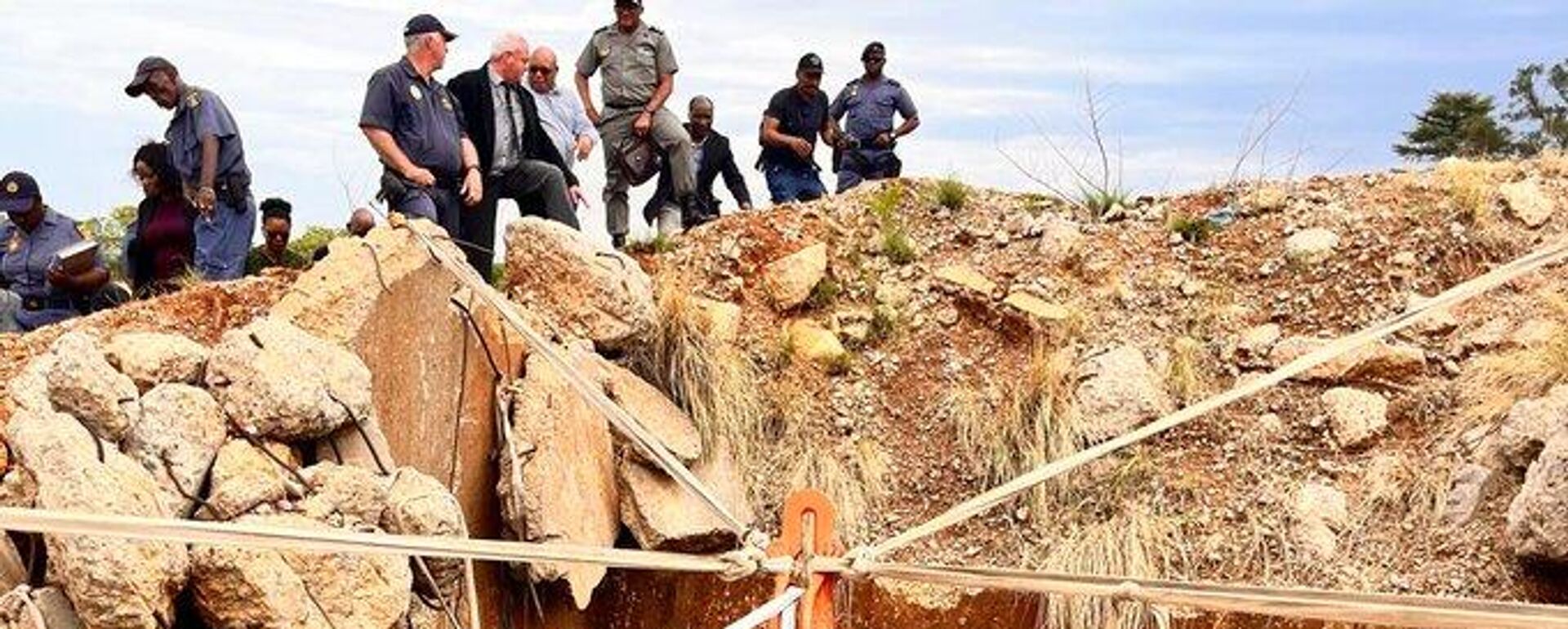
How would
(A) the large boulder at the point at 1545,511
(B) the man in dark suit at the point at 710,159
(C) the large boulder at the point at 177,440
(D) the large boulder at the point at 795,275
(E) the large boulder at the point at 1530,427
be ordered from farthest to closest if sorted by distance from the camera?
(B) the man in dark suit at the point at 710,159 → (D) the large boulder at the point at 795,275 → (E) the large boulder at the point at 1530,427 → (A) the large boulder at the point at 1545,511 → (C) the large boulder at the point at 177,440

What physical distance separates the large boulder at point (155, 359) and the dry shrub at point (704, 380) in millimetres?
2294

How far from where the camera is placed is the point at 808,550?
4176 mm

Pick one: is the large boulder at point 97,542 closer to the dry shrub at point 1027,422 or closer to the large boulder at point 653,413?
the large boulder at point 653,413

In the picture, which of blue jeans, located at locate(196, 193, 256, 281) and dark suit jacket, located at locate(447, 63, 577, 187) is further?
dark suit jacket, located at locate(447, 63, 577, 187)

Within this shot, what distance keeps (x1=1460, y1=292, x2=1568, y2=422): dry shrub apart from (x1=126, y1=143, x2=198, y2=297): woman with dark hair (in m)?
5.09

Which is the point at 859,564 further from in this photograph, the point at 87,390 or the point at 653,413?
the point at 653,413

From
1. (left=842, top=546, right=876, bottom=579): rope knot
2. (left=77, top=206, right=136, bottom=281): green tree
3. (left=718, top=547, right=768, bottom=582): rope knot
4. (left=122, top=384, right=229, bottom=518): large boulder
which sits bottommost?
(left=77, top=206, right=136, bottom=281): green tree

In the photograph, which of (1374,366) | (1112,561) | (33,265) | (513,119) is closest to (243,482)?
(33,265)

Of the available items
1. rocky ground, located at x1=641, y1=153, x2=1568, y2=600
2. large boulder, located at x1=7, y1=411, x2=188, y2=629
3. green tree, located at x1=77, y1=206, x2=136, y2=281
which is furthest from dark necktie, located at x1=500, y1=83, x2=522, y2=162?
green tree, located at x1=77, y1=206, x2=136, y2=281

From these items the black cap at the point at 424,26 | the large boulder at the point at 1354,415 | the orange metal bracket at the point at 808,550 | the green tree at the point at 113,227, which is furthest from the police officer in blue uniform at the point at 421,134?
the green tree at the point at 113,227

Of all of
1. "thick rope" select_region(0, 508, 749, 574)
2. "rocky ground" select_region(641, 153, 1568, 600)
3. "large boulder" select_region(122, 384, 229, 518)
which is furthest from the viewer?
"rocky ground" select_region(641, 153, 1568, 600)

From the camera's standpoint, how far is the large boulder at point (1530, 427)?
7148 millimetres

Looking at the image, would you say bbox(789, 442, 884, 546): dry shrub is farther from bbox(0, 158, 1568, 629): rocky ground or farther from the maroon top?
the maroon top

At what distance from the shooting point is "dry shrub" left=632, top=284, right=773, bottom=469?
805cm
